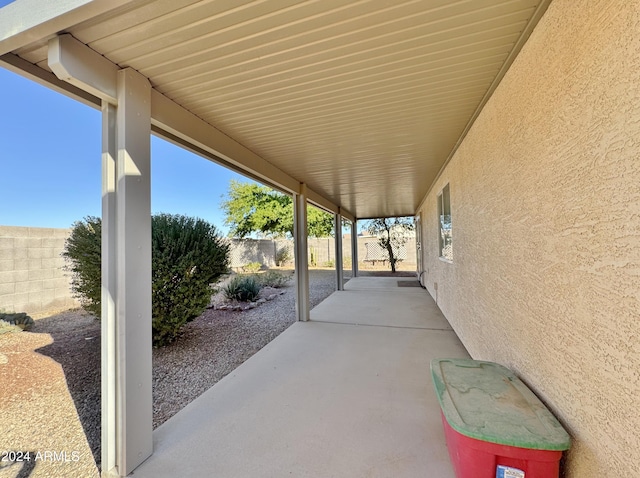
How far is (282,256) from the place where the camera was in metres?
14.8

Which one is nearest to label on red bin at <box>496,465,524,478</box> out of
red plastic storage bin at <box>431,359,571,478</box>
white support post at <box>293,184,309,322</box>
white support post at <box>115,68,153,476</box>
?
red plastic storage bin at <box>431,359,571,478</box>

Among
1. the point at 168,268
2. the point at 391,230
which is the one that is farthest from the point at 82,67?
the point at 391,230

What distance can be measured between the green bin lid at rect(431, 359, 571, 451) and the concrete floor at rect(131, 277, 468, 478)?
53 centimetres

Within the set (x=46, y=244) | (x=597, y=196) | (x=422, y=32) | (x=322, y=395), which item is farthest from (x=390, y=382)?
(x=46, y=244)

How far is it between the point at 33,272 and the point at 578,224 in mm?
7086

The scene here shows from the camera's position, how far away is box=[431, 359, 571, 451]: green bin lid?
3.73 feet

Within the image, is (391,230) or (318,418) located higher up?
(391,230)

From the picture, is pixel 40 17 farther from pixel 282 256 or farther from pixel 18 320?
pixel 282 256

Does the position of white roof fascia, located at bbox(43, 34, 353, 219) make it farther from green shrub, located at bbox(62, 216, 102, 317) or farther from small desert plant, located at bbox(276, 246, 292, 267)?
small desert plant, located at bbox(276, 246, 292, 267)

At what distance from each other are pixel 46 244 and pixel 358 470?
246 inches

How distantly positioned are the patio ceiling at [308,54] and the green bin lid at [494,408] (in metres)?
2.04

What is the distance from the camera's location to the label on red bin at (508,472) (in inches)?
44.9

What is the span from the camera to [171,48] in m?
1.57

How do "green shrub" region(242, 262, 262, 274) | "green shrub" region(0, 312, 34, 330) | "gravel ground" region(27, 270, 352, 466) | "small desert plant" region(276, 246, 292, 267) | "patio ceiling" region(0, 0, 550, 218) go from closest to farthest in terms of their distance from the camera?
1. "patio ceiling" region(0, 0, 550, 218)
2. "gravel ground" region(27, 270, 352, 466)
3. "green shrub" region(0, 312, 34, 330)
4. "green shrub" region(242, 262, 262, 274)
5. "small desert plant" region(276, 246, 292, 267)
